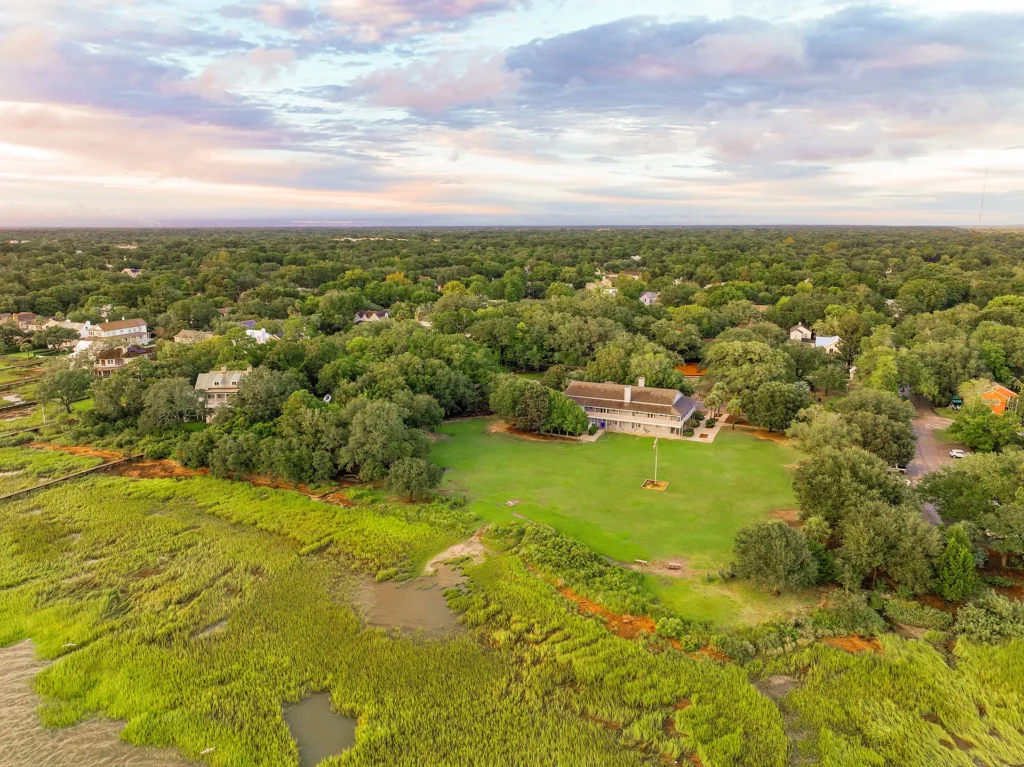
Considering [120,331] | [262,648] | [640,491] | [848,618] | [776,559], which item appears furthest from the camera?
[120,331]

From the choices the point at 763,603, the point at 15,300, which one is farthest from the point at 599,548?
the point at 15,300

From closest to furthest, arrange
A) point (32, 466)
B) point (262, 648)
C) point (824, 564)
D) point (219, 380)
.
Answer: point (262, 648)
point (824, 564)
point (32, 466)
point (219, 380)

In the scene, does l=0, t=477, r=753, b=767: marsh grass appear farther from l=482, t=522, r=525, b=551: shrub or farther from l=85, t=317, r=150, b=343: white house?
l=85, t=317, r=150, b=343: white house

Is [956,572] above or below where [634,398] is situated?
below

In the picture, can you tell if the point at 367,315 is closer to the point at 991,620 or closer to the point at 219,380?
the point at 219,380

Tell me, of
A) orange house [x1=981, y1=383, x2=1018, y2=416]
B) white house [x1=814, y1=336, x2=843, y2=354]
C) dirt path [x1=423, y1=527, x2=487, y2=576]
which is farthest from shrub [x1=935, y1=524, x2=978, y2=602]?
white house [x1=814, y1=336, x2=843, y2=354]

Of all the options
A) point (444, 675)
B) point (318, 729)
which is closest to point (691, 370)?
point (444, 675)

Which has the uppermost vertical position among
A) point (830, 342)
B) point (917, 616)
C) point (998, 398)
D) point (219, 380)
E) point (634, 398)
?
point (219, 380)

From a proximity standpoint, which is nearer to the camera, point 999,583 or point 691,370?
point 999,583
